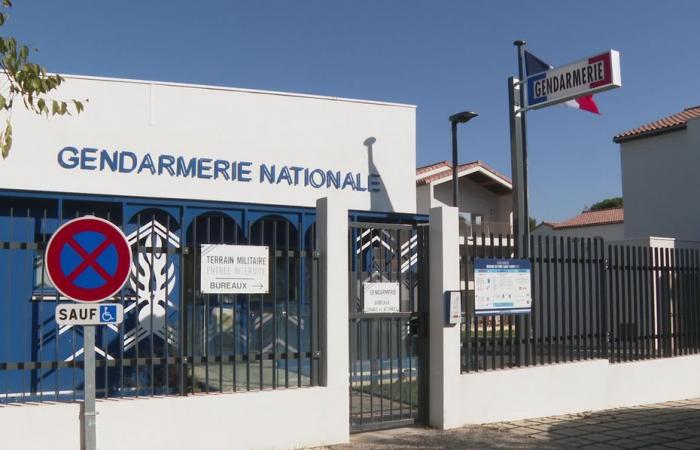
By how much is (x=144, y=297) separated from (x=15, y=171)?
4.57 meters

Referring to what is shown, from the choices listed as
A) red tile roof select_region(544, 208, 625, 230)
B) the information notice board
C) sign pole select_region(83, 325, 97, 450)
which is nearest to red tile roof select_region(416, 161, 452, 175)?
red tile roof select_region(544, 208, 625, 230)

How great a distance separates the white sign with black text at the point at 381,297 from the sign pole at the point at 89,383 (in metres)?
3.34

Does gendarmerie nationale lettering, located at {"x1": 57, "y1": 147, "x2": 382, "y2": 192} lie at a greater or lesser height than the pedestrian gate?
greater

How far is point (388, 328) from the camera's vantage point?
812 centimetres

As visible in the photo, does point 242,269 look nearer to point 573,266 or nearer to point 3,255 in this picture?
point 3,255

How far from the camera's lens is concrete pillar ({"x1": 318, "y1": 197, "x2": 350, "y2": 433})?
24.6ft

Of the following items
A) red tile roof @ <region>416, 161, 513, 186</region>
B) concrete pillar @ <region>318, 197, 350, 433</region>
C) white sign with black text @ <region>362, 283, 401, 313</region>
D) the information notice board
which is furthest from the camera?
red tile roof @ <region>416, 161, 513, 186</region>

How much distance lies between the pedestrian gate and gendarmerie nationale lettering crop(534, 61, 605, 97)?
4.33m

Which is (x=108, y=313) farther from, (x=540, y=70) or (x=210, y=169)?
(x=540, y=70)

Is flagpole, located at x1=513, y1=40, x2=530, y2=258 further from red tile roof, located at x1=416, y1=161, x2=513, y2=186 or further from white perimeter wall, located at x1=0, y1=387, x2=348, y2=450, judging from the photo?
red tile roof, located at x1=416, y1=161, x2=513, y2=186

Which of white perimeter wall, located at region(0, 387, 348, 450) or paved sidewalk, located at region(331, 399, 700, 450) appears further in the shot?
paved sidewalk, located at region(331, 399, 700, 450)

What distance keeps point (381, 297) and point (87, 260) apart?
379cm

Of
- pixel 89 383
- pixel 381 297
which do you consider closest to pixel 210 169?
pixel 381 297

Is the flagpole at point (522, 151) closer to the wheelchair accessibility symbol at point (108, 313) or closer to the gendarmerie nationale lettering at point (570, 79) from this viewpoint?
the gendarmerie nationale lettering at point (570, 79)
